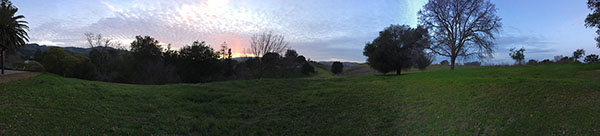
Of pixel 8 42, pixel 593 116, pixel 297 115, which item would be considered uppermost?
pixel 8 42

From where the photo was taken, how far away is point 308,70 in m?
56.7

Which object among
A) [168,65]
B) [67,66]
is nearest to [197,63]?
[168,65]

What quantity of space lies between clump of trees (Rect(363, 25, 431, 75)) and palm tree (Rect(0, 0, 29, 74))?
106 ft

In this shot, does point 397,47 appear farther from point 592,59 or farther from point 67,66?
point 67,66

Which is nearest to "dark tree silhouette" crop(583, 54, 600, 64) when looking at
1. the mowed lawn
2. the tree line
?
the mowed lawn

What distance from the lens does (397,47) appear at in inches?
1173

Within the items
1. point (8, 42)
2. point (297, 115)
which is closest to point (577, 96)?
point (297, 115)

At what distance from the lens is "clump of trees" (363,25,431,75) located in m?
29.1

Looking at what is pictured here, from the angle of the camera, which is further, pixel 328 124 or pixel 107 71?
pixel 107 71

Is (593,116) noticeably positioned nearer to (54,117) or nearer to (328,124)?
→ (328,124)

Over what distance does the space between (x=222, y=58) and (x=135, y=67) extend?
1221 cm

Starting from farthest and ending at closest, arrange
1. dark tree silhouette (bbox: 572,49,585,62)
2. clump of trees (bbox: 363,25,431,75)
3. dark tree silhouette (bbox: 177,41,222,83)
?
dark tree silhouette (bbox: 177,41,222,83)
clump of trees (bbox: 363,25,431,75)
dark tree silhouette (bbox: 572,49,585,62)

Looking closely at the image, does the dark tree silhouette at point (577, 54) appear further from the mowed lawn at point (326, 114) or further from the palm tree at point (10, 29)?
the palm tree at point (10, 29)

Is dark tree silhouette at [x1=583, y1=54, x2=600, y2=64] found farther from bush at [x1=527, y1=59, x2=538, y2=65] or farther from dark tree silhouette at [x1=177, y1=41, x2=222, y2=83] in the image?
dark tree silhouette at [x1=177, y1=41, x2=222, y2=83]
